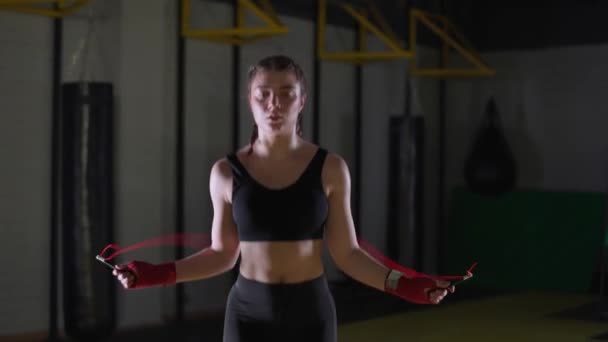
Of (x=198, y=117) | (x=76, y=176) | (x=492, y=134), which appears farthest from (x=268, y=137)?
(x=492, y=134)

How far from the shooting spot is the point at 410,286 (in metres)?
2.04

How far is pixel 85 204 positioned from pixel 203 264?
2612 mm

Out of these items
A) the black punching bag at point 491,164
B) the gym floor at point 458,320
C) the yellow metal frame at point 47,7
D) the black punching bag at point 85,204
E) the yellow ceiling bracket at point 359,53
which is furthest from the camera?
the black punching bag at point 491,164

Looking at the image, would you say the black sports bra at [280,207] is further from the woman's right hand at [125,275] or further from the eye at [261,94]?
the woman's right hand at [125,275]

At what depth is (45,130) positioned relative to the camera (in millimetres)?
5176

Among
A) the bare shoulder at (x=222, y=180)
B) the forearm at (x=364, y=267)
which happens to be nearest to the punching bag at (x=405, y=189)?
the forearm at (x=364, y=267)

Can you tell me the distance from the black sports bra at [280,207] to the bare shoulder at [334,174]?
0.06ft

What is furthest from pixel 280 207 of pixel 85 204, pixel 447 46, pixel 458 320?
pixel 447 46

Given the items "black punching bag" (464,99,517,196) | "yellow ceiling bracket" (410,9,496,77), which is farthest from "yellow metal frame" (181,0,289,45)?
"black punching bag" (464,99,517,196)

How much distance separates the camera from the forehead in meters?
2.07

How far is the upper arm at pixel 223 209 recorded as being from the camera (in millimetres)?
2100

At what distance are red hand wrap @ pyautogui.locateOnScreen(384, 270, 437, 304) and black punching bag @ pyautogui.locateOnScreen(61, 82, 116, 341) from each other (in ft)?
9.38

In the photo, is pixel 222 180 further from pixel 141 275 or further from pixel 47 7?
pixel 47 7

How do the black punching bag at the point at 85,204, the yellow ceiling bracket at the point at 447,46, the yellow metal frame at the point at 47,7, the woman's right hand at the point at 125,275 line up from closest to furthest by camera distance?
the woman's right hand at the point at 125,275 → the black punching bag at the point at 85,204 → the yellow metal frame at the point at 47,7 → the yellow ceiling bracket at the point at 447,46
